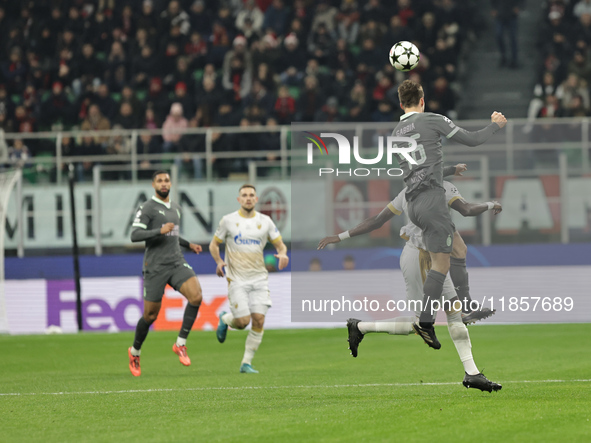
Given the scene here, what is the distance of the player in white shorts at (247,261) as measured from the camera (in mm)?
11320

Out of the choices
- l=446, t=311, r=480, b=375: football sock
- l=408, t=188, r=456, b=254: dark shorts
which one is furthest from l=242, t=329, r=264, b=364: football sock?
l=408, t=188, r=456, b=254: dark shorts

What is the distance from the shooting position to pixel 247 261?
11453 mm

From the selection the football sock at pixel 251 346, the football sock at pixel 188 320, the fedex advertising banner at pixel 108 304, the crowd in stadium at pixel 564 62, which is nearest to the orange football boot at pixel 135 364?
the football sock at pixel 188 320

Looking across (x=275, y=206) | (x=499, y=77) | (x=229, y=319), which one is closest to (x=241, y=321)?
(x=229, y=319)

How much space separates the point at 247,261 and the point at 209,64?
10577 millimetres

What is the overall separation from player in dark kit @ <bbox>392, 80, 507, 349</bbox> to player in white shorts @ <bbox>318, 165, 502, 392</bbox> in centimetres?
22

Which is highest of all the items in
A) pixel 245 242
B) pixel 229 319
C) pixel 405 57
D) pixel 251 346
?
pixel 405 57

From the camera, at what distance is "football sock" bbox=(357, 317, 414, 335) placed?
311 inches

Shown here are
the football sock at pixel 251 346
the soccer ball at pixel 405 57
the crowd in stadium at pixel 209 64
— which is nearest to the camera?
the soccer ball at pixel 405 57

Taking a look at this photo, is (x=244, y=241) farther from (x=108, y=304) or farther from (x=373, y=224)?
(x=108, y=304)

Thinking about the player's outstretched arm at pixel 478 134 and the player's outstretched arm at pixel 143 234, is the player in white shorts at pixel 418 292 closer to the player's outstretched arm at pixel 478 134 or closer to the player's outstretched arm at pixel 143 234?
the player's outstretched arm at pixel 478 134

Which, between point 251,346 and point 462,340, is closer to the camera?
point 462,340

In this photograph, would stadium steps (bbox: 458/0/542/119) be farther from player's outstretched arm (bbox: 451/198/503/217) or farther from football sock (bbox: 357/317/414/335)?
football sock (bbox: 357/317/414/335)

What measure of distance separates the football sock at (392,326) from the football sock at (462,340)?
0.34 m
